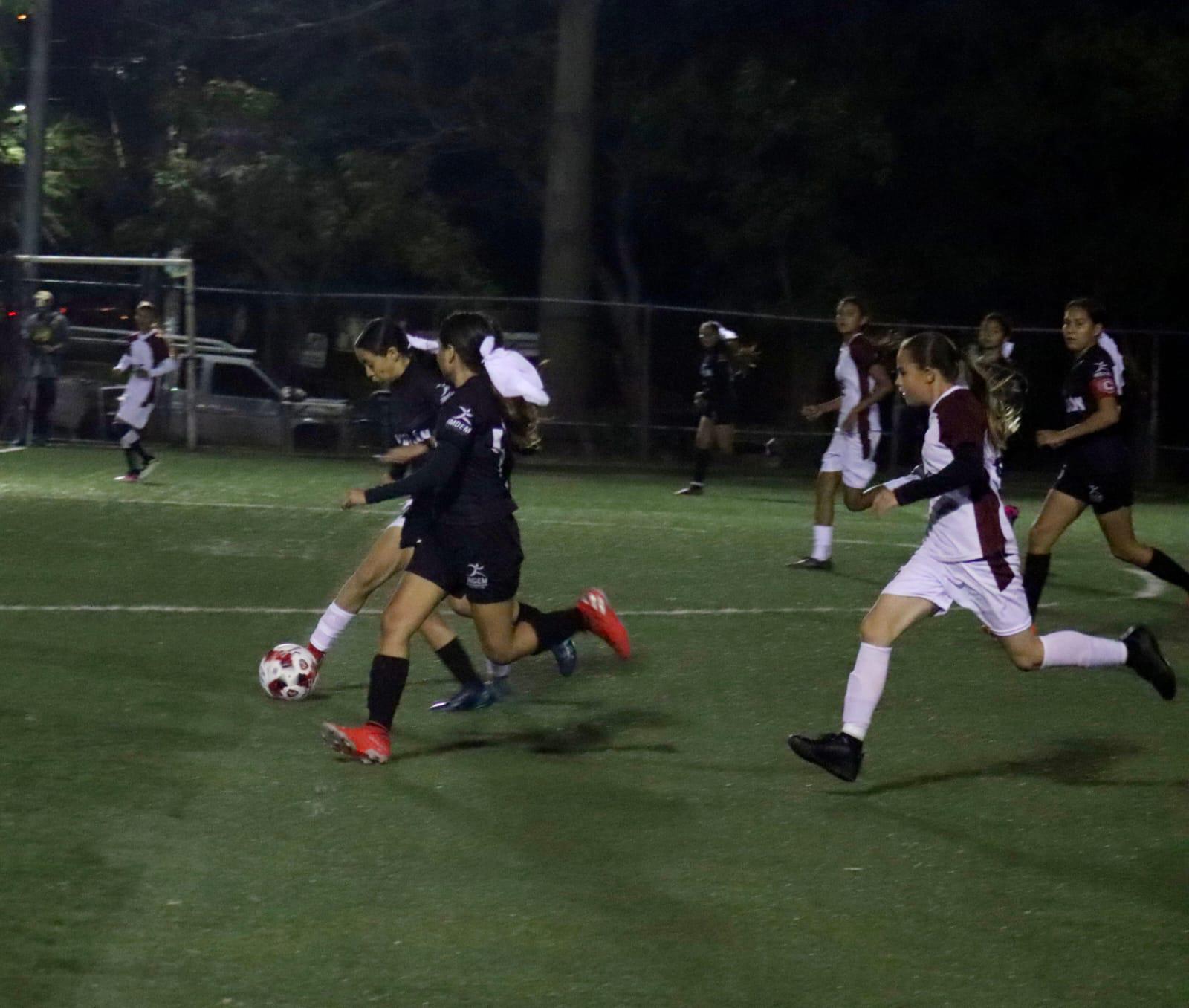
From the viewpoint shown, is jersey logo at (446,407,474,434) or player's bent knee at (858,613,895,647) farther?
jersey logo at (446,407,474,434)

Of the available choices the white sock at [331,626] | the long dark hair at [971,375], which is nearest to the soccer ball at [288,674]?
the white sock at [331,626]

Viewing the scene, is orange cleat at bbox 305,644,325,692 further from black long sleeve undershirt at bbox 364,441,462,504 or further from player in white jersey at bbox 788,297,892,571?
player in white jersey at bbox 788,297,892,571

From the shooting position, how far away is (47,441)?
80.2ft

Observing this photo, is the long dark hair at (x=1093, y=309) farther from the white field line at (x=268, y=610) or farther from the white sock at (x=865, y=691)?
the white sock at (x=865, y=691)

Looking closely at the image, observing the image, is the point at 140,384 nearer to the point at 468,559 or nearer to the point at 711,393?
the point at 711,393

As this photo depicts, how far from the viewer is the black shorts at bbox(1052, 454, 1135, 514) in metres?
10.5

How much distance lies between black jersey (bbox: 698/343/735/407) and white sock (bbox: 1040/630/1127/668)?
1318 centimetres

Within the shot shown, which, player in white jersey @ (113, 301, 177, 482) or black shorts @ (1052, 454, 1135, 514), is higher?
black shorts @ (1052, 454, 1135, 514)

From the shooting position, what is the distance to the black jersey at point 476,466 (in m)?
7.47

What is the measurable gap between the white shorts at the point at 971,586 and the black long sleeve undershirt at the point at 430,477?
1.78 meters

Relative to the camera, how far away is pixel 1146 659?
25.8ft

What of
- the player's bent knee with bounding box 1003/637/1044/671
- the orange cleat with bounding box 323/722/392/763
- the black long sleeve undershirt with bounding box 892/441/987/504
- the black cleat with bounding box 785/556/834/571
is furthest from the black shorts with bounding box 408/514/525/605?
the black cleat with bounding box 785/556/834/571

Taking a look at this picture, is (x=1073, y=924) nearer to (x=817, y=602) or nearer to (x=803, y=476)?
(x=817, y=602)

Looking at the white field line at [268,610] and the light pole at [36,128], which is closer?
the white field line at [268,610]
